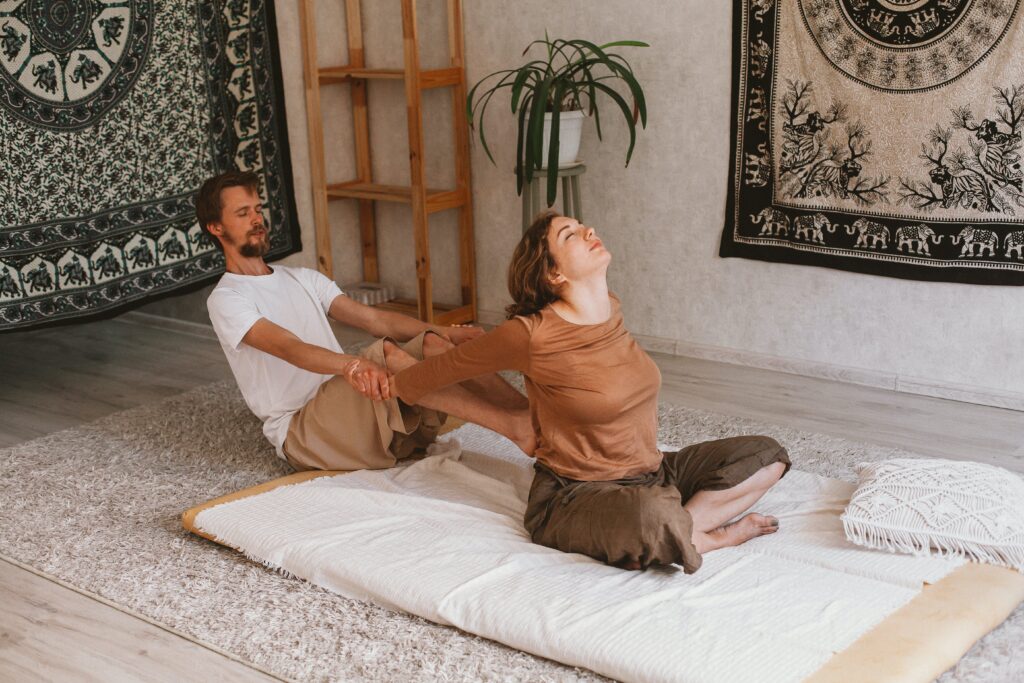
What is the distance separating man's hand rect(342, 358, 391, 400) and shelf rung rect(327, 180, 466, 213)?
1.86m

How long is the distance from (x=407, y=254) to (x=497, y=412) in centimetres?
241

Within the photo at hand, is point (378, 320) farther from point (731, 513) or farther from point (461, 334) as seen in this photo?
point (731, 513)

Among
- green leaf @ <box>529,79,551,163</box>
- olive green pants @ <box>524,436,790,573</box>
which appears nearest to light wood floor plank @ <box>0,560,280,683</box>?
olive green pants @ <box>524,436,790,573</box>

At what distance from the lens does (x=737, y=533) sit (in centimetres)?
238

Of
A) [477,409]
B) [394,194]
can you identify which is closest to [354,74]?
[394,194]

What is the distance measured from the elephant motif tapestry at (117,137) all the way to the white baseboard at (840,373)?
1816 millimetres

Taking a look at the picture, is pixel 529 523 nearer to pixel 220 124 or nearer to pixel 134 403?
pixel 134 403

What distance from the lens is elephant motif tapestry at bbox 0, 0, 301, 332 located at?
3736 mm

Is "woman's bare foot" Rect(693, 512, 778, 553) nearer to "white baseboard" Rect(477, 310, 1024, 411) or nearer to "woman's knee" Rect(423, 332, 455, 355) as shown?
"woman's knee" Rect(423, 332, 455, 355)

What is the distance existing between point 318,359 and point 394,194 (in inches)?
75.4

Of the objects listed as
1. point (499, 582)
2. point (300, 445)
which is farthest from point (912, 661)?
point (300, 445)

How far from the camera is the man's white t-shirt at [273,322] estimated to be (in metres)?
2.89

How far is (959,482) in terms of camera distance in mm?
2354

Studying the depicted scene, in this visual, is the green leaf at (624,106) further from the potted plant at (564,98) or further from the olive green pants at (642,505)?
the olive green pants at (642,505)
